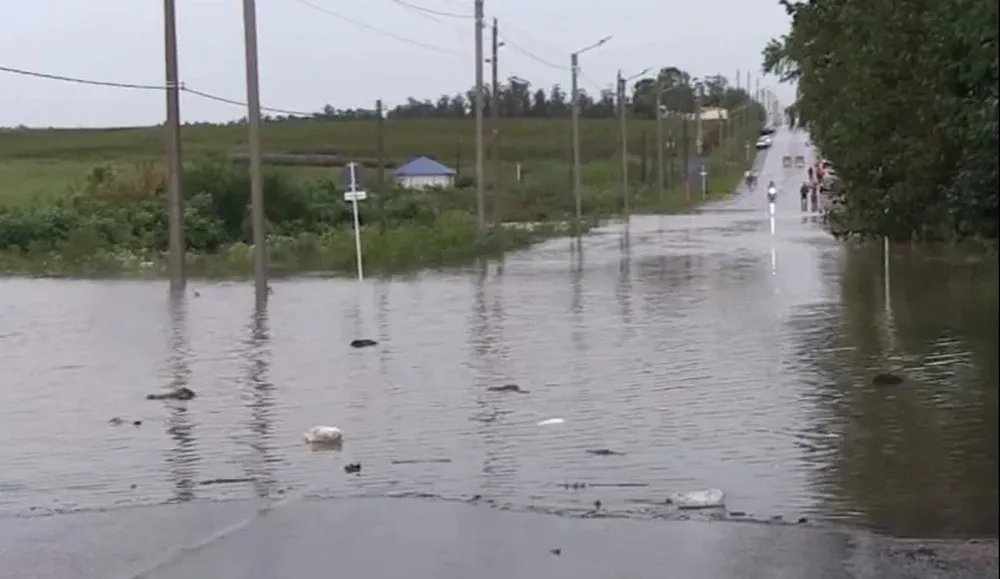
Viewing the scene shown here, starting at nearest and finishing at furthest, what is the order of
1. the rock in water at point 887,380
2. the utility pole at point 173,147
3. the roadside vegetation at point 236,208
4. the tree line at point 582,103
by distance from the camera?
the rock in water at point 887,380, the utility pole at point 173,147, the roadside vegetation at point 236,208, the tree line at point 582,103

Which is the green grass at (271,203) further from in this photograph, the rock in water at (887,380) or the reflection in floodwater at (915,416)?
the rock in water at (887,380)

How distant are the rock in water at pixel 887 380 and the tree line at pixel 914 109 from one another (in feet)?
4.48

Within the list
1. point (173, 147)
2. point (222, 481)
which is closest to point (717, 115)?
point (173, 147)

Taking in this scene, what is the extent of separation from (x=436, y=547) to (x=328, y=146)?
9612cm

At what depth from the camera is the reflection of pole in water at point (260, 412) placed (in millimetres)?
11531

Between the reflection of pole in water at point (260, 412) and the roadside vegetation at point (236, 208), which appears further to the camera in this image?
the roadside vegetation at point (236, 208)

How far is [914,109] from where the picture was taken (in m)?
12.3

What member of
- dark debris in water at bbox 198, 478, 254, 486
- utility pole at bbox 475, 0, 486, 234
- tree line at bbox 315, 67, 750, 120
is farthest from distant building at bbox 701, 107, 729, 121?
dark debris in water at bbox 198, 478, 254, 486

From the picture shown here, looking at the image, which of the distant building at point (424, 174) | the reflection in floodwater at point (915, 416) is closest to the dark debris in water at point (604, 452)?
the reflection in floodwater at point (915, 416)

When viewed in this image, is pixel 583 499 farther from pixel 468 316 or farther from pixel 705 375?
pixel 468 316

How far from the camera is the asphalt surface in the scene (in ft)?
27.1

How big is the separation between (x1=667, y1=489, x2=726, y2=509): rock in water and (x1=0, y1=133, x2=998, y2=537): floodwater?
0.16 metres

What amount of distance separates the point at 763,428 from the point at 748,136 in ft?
513

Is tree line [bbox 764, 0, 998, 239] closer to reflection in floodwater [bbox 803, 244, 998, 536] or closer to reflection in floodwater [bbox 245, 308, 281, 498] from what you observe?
reflection in floodwater [bbox 803, 244, 998, 536]
